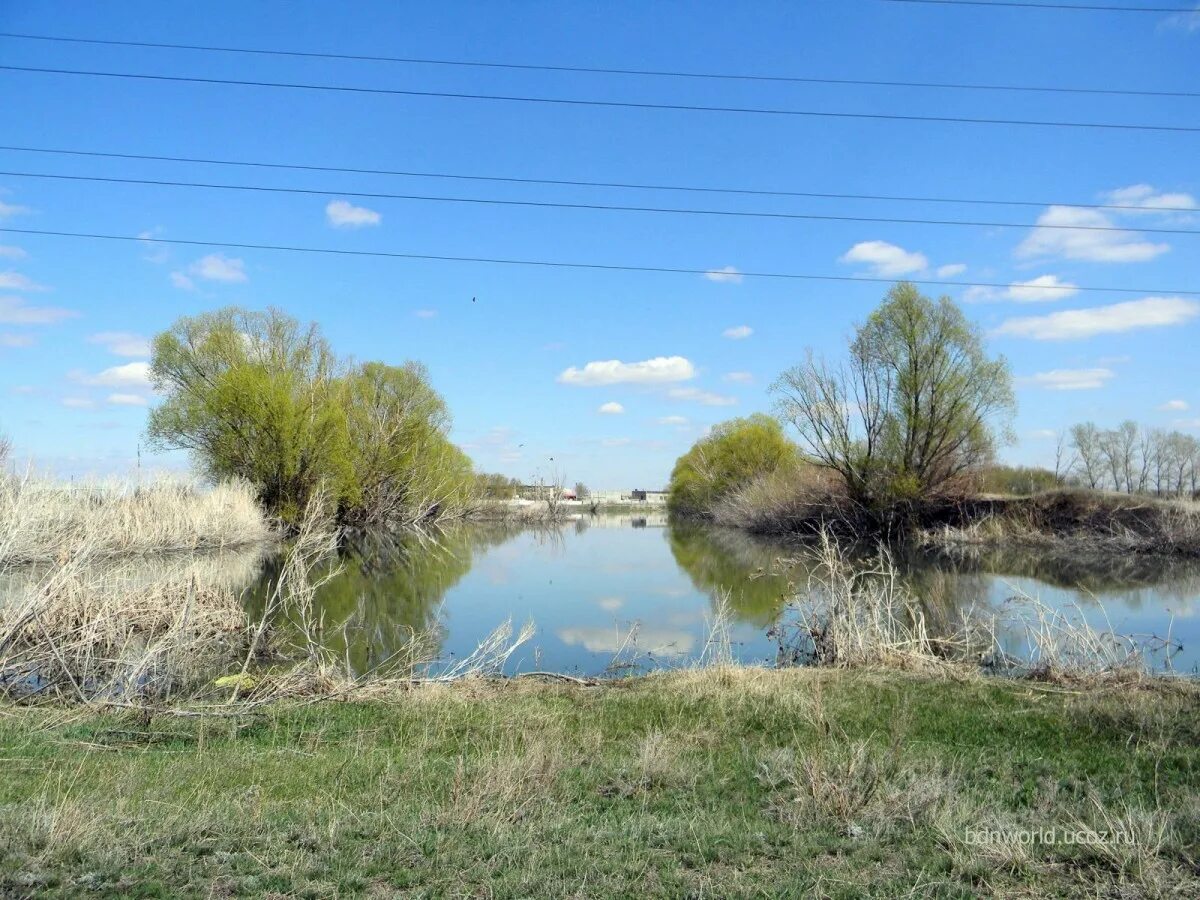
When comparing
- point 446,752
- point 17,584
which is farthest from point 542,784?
point 17,584

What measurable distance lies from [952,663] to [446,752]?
7319mm

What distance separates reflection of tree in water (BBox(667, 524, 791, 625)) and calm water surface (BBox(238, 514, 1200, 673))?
0.27 ft

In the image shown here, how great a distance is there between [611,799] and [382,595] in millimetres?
16570

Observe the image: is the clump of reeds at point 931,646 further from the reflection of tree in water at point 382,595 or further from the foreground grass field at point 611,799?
the reflection of tree in water at point 382,595

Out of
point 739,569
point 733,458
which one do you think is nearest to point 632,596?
point 739,569

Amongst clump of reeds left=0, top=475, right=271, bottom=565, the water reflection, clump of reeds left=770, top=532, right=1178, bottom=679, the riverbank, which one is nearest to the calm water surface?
the water reflection

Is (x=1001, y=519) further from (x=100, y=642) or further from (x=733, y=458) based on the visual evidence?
(x=100, y=642)

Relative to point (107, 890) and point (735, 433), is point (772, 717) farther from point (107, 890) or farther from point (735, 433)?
point (735, 433)

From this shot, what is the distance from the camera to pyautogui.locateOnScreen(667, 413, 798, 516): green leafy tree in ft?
193

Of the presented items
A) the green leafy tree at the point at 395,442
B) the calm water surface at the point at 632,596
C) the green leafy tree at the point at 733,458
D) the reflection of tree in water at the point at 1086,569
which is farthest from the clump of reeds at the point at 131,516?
the green leafy tree at the point at 733,458

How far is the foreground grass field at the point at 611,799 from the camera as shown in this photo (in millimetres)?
4027

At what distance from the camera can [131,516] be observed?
2598 cm

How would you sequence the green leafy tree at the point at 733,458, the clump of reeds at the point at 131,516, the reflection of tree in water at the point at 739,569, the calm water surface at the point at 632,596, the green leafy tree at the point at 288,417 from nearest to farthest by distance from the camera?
the calm water surface at the point at 632,596, the reflection of tree in water at the point at 739,569, the clump of reeds at the point at 131,516, the green leafy tree at the point at 288,417, the green leafy tree at the point at 733,458

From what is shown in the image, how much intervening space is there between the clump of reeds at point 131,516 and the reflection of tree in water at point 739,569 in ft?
39.3
